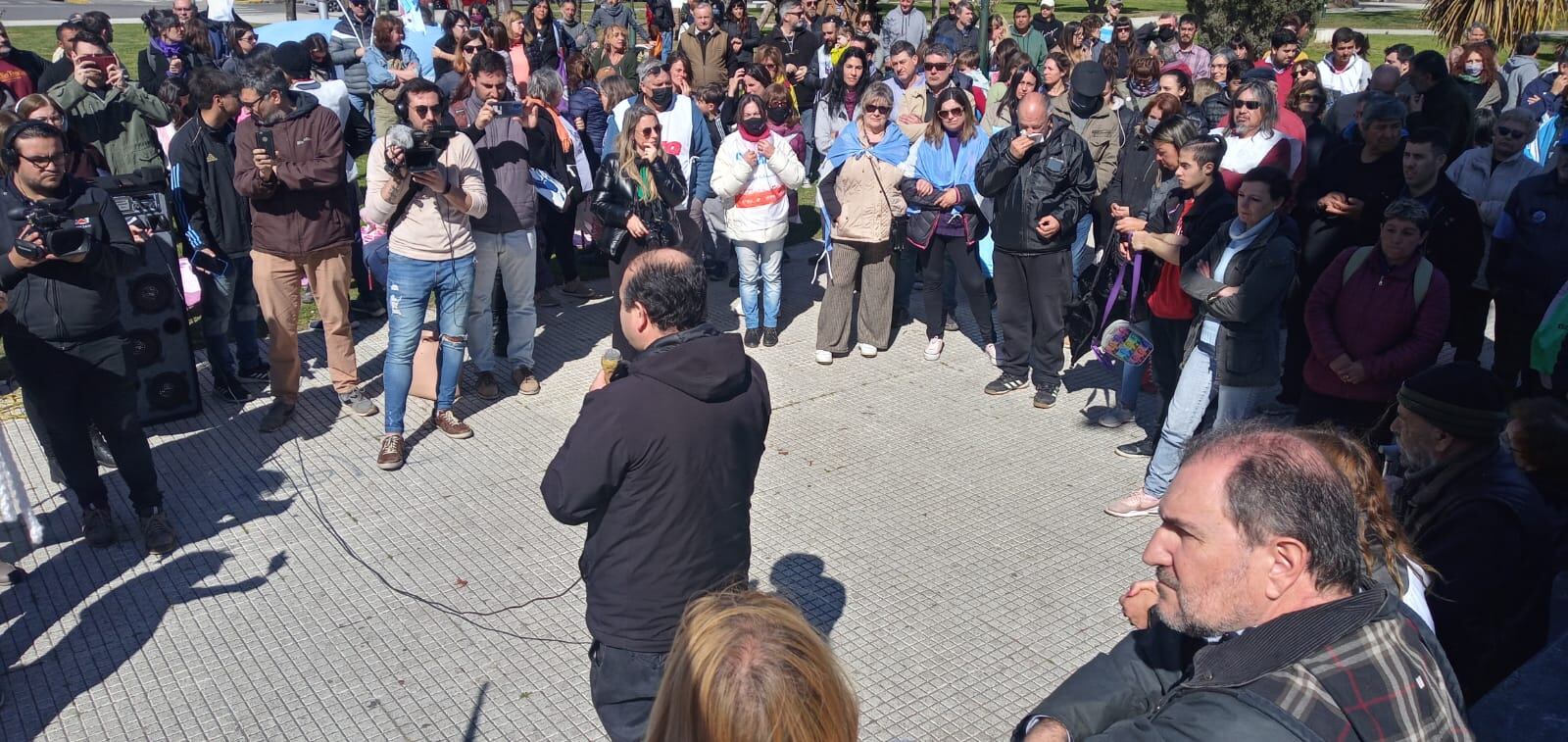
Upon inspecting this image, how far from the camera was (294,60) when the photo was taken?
1005 cm

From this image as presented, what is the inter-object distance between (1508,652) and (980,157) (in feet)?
14.5

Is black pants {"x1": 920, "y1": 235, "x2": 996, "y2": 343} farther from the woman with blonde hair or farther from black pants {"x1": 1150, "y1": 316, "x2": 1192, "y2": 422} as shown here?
the woman with blonde hair

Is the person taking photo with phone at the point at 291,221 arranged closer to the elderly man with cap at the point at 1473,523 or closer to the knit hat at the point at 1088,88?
the knit hat at the point at 1088,88

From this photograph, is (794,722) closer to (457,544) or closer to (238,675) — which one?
(238,675)

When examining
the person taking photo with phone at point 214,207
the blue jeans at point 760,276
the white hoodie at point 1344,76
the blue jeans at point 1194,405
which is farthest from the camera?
the white hoodie at point 1344,76

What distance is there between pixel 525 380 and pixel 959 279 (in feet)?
9.38

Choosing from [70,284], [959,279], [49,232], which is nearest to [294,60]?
[70,284]

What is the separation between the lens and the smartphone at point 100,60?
7.60 metres

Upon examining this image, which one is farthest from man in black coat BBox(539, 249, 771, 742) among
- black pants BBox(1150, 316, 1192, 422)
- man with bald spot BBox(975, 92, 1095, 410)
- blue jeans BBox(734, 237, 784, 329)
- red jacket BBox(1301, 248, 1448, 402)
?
blue jeans BBox(734, 237, 784, 329)

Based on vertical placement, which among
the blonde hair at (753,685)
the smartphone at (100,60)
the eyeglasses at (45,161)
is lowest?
the blonde hair at (753,685)

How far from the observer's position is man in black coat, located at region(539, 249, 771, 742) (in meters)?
3.09

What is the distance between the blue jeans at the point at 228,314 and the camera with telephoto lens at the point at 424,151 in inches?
61.1

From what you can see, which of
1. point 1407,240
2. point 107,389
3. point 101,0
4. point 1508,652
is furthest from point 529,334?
point 101,0

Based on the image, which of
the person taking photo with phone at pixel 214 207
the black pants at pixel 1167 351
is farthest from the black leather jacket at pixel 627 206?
the black pants at pixel 1167 351
